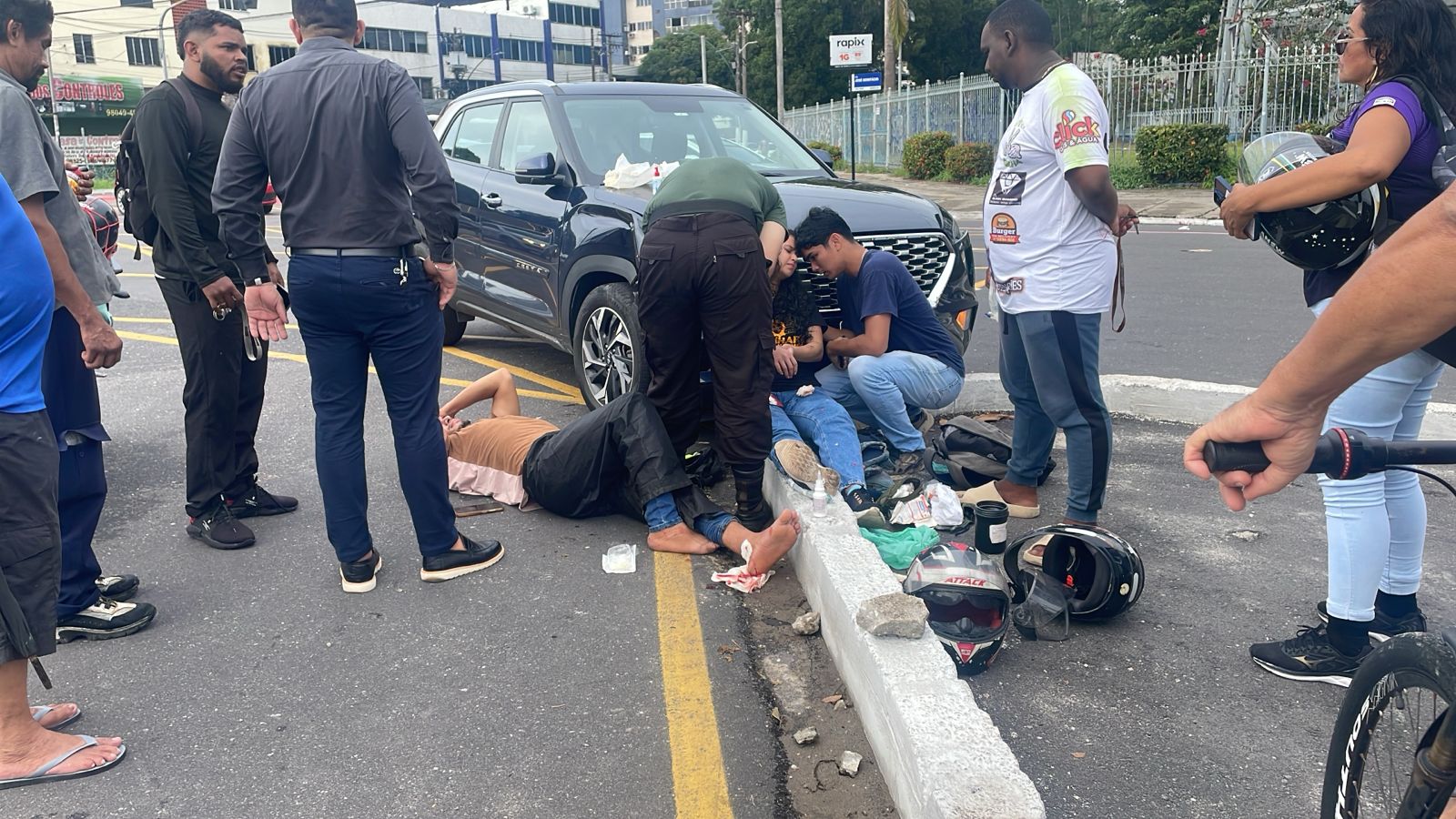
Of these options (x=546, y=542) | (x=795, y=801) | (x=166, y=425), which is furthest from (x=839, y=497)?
(x=166, y=425)

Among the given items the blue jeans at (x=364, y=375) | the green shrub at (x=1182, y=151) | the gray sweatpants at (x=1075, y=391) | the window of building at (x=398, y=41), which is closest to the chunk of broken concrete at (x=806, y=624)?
the gray sweatpants at (x=1075, y=391)

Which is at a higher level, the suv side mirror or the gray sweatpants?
the suv side mirror

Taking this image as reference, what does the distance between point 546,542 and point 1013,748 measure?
7.53 feet

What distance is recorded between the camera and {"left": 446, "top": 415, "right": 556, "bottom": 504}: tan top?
504 cm

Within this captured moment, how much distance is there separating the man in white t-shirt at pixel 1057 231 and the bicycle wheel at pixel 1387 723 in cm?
209

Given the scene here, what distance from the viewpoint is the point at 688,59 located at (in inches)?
3457

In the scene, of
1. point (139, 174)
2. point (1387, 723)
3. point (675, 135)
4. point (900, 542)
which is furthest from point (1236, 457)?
point (675, 135)

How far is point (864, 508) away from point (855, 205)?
1.99m

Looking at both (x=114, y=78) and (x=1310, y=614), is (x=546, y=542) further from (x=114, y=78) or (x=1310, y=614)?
(x=114, y=78)

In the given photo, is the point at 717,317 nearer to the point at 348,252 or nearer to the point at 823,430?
the point at 823,430

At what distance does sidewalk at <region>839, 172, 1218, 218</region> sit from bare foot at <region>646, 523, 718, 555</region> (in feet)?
39.4

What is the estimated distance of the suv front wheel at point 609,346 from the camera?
18.2 feet

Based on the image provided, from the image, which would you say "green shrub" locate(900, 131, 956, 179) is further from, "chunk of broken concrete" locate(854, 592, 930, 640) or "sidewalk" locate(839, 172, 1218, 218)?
"chunk of broken concrete" locate(854, 592, 930, 640)

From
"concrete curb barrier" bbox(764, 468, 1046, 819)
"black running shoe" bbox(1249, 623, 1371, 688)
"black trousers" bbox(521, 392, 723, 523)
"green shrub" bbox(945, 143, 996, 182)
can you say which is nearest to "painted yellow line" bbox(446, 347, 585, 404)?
"black trousers" bbox(521, 392, 723, 523)
